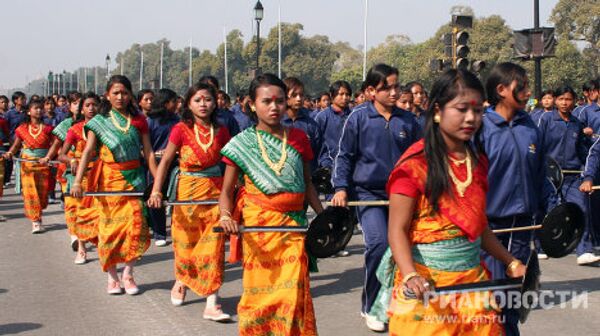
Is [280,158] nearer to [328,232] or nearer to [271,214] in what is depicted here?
[271,214]

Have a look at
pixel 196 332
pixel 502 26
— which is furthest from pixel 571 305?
pixel 502 26

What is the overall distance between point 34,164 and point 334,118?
478cm

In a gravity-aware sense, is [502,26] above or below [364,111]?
above

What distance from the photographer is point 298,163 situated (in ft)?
16.7

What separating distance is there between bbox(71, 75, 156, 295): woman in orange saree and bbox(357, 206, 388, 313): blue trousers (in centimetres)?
228

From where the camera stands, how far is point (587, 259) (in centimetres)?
892

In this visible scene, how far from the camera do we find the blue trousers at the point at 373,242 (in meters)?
6.11

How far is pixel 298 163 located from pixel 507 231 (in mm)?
1302

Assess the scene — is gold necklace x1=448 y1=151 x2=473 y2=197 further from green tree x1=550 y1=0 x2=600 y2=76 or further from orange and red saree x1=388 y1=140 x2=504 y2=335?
green tree x1=550 y1=0 x2=600 y2=76

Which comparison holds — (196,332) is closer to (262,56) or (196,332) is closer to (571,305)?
(571,305)

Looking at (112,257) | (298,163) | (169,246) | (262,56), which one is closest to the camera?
(298,163)

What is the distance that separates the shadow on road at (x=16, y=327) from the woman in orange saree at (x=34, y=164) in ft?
18.6

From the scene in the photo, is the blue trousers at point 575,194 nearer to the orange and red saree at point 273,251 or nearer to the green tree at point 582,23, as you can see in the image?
the orange and red saree at point 273,251

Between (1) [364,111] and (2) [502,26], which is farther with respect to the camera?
(2) [502,26]
